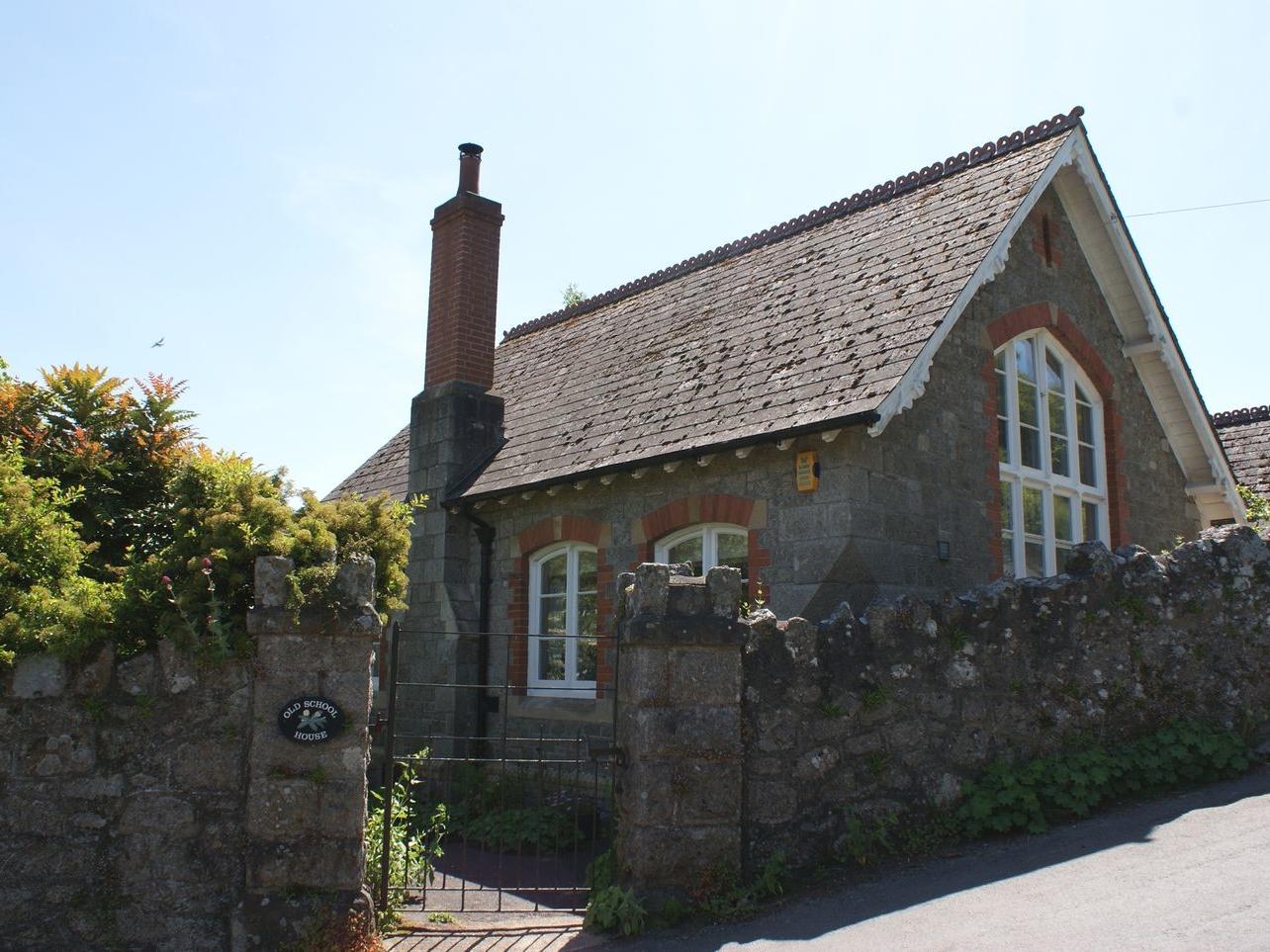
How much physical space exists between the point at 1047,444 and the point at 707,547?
3.96m

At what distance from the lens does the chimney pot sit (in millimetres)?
13906

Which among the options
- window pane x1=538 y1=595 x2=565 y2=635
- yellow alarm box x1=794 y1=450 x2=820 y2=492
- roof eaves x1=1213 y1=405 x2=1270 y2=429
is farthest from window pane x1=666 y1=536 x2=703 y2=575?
roof eaves x1=1213 y1=405 x2=1270 y2=429

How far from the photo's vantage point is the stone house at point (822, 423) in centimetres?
936

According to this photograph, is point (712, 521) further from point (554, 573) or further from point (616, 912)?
point (616, 912)

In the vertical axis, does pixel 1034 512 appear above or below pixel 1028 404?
below

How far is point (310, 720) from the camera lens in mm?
5777

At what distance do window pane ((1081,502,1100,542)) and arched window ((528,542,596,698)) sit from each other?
5401 millimetres

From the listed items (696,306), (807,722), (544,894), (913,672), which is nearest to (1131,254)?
(696,306)

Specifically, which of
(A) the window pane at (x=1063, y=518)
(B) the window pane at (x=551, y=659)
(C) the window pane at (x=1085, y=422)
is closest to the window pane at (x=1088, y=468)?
(C) the window pane at (x=1085, y=422)

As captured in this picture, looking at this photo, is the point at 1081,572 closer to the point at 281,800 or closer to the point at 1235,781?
the point at 1235,781

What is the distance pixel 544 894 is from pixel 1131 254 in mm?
9367

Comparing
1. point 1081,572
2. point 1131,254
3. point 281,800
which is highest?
point 1131,254

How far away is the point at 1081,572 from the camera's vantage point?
25.6 ft

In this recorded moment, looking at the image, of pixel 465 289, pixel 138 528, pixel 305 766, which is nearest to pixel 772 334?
pixel 465 289
